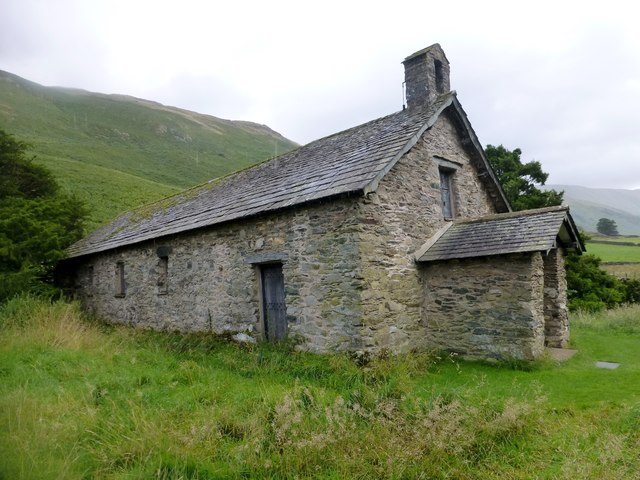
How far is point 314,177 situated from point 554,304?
6.38 metres

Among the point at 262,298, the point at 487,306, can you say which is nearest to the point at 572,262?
the point at 487,306

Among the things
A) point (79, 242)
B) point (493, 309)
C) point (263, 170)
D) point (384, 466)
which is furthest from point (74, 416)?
point (79, 242)

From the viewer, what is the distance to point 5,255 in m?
13.2

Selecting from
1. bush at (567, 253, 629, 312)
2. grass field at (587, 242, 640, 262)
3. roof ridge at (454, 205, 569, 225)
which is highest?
roof ridge at (454, 205, 569, 225)

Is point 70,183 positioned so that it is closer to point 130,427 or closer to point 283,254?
point 283,254

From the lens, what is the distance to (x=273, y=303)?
31.9 feet

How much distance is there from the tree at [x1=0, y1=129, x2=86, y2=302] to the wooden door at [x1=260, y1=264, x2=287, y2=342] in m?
8.58

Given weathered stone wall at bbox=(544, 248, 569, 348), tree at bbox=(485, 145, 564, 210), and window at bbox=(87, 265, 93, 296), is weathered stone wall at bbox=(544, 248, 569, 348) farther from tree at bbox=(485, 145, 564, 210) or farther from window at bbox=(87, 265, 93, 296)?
window at bbox=(87, 265, 93, 296)

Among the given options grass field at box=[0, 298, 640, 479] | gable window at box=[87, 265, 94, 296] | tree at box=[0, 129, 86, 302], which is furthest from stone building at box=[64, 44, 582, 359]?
gable window at box=[87, 265, 94, 296]

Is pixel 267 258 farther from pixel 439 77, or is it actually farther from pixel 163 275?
pixel 439 77

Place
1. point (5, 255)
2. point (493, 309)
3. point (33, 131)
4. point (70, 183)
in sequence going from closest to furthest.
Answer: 1. point (493, 309)
2. point (5, 255)
3. point (70, 183)
4. point (33, 131)

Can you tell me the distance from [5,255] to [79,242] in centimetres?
637

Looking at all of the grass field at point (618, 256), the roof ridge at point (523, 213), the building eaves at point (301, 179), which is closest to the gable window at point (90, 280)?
the building eaves at point (301, 179)

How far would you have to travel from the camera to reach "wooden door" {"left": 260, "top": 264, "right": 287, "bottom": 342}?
9516mm
